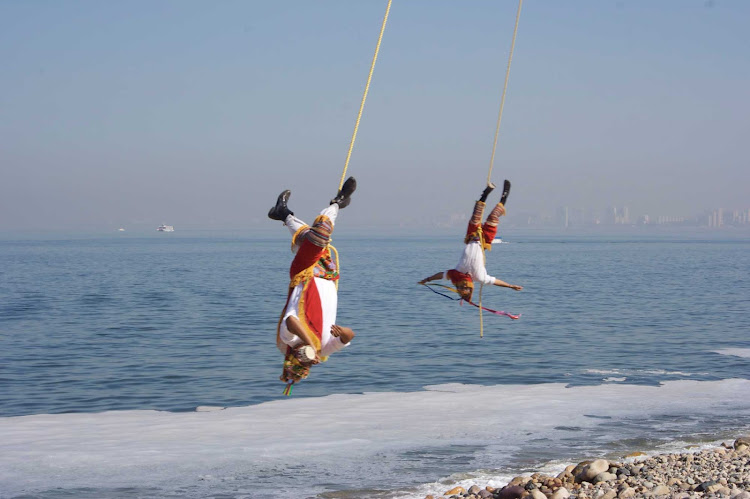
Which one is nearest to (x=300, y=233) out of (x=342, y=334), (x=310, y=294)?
(x=310, y=294)

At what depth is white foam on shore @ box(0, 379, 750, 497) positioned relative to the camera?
13.4 metres

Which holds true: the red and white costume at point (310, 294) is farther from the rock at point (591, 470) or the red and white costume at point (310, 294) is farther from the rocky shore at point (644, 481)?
the rock at point (591, 470)

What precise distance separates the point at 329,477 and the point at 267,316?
2836 cm

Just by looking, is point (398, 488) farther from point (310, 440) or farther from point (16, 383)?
point (16, 383)

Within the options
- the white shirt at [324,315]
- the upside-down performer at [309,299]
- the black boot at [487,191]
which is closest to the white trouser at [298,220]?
the upside-down performer at [309,299]

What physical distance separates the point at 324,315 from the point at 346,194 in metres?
1.38

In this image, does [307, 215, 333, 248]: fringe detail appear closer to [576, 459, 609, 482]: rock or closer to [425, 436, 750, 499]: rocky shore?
[425, 436, 750, 499]: rocky shore

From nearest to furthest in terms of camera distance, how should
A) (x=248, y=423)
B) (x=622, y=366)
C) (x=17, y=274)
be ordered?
(x=248, y=423) → (x=622, y=366) → (x=17, y=274)

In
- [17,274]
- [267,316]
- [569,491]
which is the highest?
[569,491]

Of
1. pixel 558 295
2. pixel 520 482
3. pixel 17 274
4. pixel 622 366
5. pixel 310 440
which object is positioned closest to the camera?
pixel 520 482

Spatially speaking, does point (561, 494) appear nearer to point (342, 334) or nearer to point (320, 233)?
point (342, 334)

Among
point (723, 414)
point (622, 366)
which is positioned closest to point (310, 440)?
point (723, 414)

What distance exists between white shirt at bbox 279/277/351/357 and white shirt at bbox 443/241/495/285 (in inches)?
181

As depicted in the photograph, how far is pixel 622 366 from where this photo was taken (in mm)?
25406
